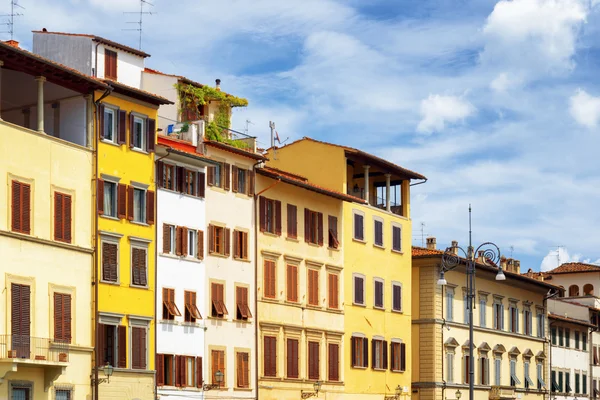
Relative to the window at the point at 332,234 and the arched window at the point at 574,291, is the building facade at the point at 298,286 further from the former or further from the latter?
the arched window at the point at 574,291

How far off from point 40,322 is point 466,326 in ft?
142

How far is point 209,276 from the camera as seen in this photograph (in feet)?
199

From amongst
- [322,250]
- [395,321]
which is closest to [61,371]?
[322,250]

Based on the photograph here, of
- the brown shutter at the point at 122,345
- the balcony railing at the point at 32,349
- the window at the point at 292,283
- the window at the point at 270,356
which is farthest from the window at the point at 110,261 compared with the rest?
the window at the point at 292,283

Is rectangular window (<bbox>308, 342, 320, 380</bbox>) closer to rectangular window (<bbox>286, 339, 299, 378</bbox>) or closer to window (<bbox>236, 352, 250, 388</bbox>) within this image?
rectangular window (<bbox>286, 339, 299, 378</bbox>)

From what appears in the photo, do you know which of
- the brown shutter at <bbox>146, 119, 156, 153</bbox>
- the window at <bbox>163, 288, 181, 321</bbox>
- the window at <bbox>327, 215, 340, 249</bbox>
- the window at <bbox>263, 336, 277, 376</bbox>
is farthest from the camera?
the window at <bbox>327, 215, 340, 249</bbox>

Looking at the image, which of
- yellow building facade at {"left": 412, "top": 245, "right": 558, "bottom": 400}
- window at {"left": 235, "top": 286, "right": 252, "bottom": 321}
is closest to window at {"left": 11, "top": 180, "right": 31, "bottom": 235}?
window at {"left": 235, "top": 286, "right": 252, "bottom": 321}

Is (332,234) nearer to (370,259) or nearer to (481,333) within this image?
(370,259)

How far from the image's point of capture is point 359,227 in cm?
7525

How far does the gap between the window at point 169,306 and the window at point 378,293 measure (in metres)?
21.2

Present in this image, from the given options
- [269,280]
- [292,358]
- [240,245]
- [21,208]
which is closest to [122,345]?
[21,208]

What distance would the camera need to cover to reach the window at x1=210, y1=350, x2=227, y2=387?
60438mm

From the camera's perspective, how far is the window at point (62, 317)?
50.0 m

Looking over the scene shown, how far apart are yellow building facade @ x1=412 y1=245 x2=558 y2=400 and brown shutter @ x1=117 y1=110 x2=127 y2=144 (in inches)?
1300
